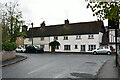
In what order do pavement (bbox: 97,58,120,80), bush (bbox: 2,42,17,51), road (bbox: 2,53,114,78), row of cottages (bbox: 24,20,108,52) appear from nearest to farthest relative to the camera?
1. pavement (bbox: 97,58,120,80)
2. road (bbox: 2,53,114,78)
3. bush (bbox: 2,42,17,51)
4. row of cottages (bbox: 24,20,108,52)

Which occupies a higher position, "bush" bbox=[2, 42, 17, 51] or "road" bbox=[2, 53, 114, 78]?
"bush" bbox=[2, 42, 17, 51]

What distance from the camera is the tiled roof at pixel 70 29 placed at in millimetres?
48500

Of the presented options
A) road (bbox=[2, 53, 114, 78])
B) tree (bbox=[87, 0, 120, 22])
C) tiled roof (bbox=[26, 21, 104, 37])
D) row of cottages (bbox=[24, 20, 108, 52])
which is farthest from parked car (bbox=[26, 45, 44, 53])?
tree (bbox=[87, 0, 120, 22])

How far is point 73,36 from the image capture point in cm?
5038

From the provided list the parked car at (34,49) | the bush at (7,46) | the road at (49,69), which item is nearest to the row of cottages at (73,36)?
the parked car at (34,49)

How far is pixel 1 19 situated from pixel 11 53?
736 centimetres

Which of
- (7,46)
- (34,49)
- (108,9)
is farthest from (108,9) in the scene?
(34,49)

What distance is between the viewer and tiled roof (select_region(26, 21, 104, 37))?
159 ft

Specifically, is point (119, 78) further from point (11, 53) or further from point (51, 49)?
point (51, 49)

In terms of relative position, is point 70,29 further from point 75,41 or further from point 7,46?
point 7,46

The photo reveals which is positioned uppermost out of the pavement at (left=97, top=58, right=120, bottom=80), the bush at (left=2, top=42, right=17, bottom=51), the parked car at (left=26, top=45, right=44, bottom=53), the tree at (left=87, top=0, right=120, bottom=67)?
the tree at (left=87, top=0, right=120, bottom=67)

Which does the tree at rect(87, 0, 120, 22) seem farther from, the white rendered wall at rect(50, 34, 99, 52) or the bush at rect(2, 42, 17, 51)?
the white rendered wall at rect(50, 34, 99, 52)

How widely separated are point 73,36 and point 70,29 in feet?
9.71

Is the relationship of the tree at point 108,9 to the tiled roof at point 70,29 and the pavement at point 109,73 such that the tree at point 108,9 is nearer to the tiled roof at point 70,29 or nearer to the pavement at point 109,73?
the pavement at point 109,73
